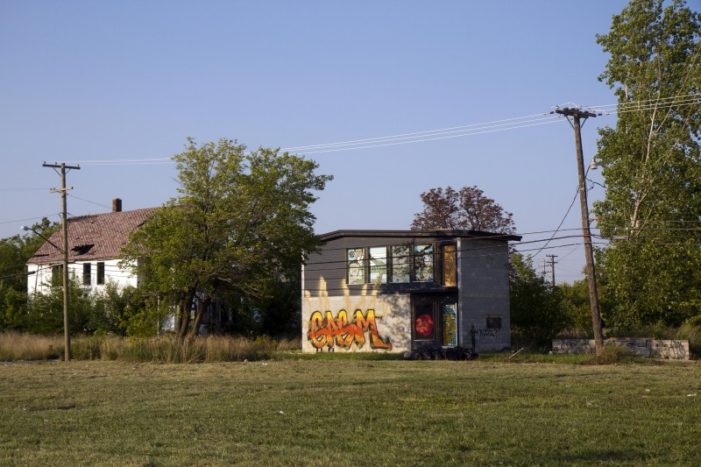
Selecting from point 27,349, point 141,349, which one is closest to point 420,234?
point 141,349

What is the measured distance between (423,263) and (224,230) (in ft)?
39.0

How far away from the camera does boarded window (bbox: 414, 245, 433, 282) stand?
50312 mm

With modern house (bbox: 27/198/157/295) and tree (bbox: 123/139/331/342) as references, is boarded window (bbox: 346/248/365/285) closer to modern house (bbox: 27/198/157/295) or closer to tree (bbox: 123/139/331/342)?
tree (bbox: 123/139/331/342)

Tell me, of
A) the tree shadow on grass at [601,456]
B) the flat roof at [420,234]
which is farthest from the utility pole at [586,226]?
the tree shadow on grass at [601,456]

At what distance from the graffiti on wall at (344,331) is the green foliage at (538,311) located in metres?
7.85

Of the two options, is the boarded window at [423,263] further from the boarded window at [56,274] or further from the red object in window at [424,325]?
the boarded window at [56,274]

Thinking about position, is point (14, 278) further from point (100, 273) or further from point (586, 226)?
point (586, 226)

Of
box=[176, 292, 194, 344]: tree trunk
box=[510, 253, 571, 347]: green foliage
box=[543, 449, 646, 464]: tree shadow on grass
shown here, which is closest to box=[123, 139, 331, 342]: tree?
box=[176, 292, 194, 344]: tree trunk

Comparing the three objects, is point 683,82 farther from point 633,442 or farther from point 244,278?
point 633,442

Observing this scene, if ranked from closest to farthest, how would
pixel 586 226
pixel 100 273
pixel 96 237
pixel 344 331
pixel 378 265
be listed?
pixel 586 226
pixel 378 265
pixel 344 331
pixel 100 273
pixel 96 237

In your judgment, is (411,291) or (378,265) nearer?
(411,291)

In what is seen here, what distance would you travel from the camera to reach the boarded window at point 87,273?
68.6 meters

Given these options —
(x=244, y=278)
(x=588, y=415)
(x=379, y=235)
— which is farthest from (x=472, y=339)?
(x=588, y=415)

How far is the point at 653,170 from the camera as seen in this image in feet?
139
